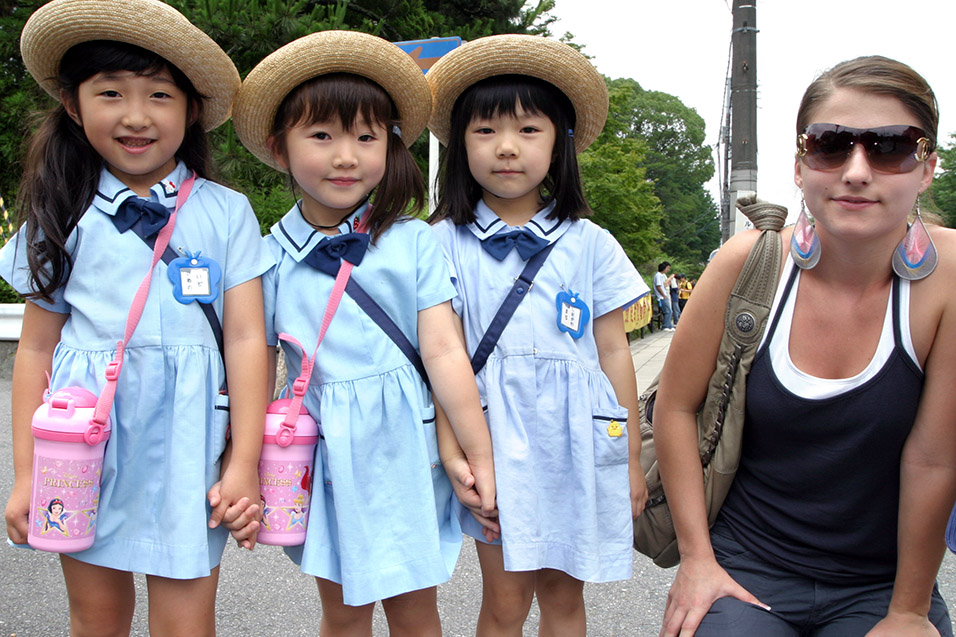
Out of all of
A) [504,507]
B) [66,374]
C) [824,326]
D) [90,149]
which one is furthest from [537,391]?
[90,149]

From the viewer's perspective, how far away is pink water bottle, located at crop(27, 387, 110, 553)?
171 centimetres

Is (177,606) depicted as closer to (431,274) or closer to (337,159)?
(431,274)

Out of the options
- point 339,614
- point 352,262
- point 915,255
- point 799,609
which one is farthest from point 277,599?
point 915,255

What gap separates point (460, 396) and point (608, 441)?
1.42ft

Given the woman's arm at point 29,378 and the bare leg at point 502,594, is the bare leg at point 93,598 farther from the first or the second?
the bare leg at point 502,594

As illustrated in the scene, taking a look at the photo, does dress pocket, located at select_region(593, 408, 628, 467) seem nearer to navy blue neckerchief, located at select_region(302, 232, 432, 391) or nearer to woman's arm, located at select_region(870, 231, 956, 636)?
navy blue neckerchief, located at select_region(302, 232, 432, 391)

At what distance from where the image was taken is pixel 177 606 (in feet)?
6.11

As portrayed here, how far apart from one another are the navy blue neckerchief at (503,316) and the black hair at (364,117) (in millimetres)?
372

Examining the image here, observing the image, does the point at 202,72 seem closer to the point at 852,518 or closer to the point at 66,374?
the point at 66,374

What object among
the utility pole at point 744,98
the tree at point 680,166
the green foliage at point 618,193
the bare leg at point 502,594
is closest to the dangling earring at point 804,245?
the bare leg at point 502,594

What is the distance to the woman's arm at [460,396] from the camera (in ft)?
6.56

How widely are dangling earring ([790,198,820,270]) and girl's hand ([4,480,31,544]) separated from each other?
6.09 ft

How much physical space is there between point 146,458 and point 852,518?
5.33ft

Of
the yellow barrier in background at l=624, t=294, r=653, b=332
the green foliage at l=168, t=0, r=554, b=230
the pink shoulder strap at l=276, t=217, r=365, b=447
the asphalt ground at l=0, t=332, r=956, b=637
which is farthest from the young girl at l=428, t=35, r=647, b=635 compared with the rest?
the yellow barrier in background at l=624, t=294, r=653, b=332
